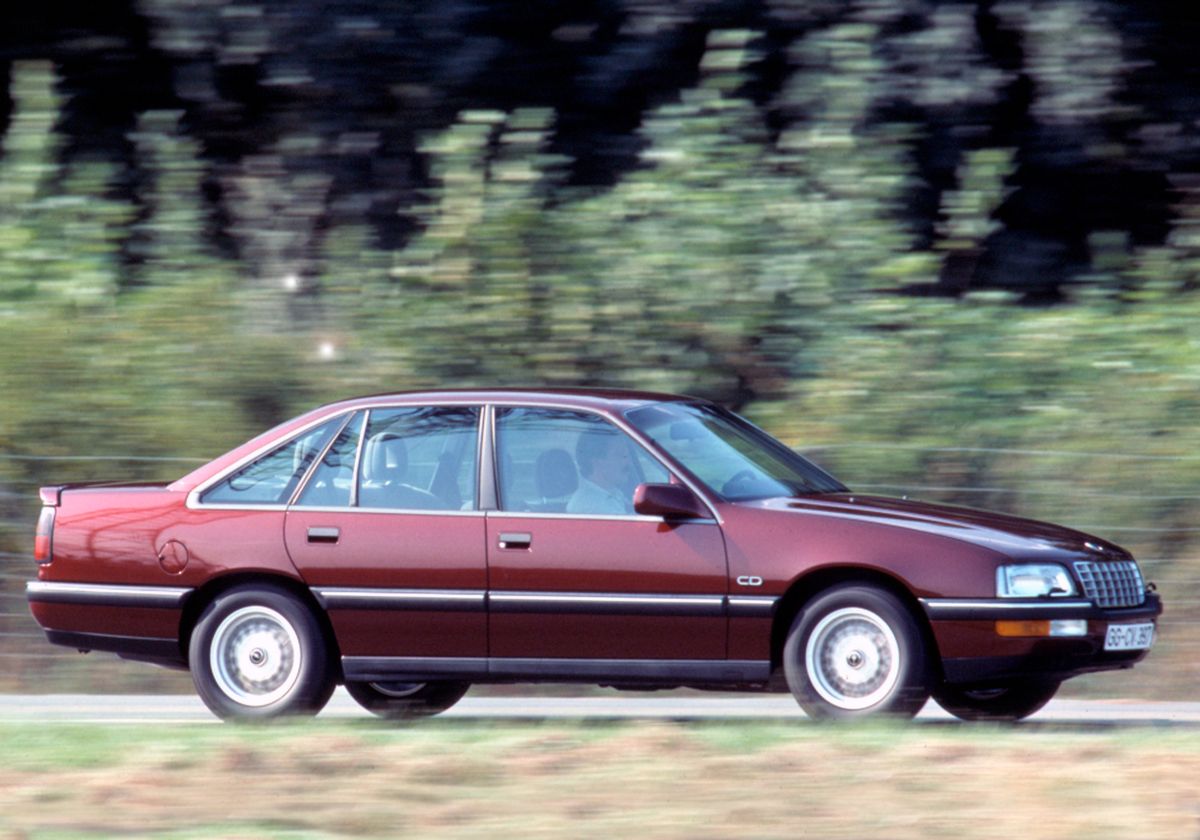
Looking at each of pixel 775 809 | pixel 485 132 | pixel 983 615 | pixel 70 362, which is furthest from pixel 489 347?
pixel 775 809

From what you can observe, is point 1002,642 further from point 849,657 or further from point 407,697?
point 407,697

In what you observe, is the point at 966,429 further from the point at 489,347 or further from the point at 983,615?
the point at 983,615

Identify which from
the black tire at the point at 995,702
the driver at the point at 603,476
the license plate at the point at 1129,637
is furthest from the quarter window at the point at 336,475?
the license plate at the point at 1129,637

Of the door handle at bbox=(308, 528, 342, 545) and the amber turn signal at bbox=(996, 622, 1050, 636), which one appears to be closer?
the amber turn signal at bbox=(996, 622, 1050, 636)

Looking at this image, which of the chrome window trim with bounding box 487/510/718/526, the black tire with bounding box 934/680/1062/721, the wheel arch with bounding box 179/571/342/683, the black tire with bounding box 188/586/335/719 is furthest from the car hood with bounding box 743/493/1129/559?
the black tire with bounding box 188/586/335/719

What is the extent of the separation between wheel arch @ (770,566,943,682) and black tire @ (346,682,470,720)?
6.50 feet

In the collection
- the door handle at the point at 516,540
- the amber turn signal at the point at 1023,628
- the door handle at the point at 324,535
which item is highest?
the door handle at the point at 324,535

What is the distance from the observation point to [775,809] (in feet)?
20.7

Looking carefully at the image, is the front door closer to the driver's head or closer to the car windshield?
the driver's head

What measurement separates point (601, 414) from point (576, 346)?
4645mm

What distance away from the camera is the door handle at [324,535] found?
8602 millimetres

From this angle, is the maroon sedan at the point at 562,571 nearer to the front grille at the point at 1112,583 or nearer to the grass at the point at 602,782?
the front grille at the point at 1112,583

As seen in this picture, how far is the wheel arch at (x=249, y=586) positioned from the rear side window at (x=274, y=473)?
347 mm

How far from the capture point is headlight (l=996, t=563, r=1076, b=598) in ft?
26.2
